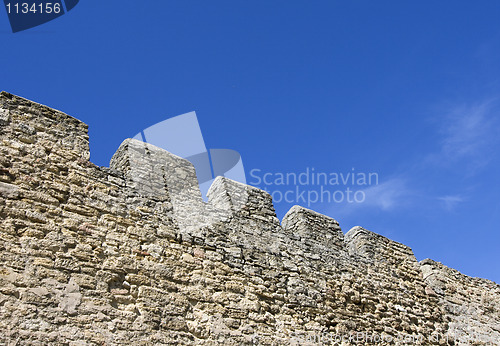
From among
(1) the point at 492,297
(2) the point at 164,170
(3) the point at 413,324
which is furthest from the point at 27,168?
(1) the point at 492,297

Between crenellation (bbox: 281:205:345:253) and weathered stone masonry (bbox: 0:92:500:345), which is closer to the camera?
weathered stone masonry (bbox: 0:92:500:345)

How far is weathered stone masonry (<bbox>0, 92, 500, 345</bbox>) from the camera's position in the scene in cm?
438

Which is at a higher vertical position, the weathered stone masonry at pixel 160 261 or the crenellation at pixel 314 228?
the crenellation at pixel 314 228

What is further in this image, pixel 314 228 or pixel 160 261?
pixel 314 228

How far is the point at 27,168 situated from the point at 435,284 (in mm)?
6206

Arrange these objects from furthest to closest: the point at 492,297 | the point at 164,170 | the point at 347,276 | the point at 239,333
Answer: the point at 492,297 < the point at 347,276 < the point at 164,170 < the point at 239,333

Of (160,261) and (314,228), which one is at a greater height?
(314,228)

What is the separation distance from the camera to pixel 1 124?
5004 mm

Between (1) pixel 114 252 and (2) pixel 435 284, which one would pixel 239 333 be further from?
(2) pixel 435 284

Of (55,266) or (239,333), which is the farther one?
(239,333)

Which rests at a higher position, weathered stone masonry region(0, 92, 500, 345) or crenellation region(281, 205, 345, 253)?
crenellation region(281, 205, 345, 253)

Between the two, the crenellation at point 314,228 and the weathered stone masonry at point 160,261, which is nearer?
→ the weathered stone masonry at point 160,261

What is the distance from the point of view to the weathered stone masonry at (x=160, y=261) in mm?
4379

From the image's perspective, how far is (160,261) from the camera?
517 centimetres
